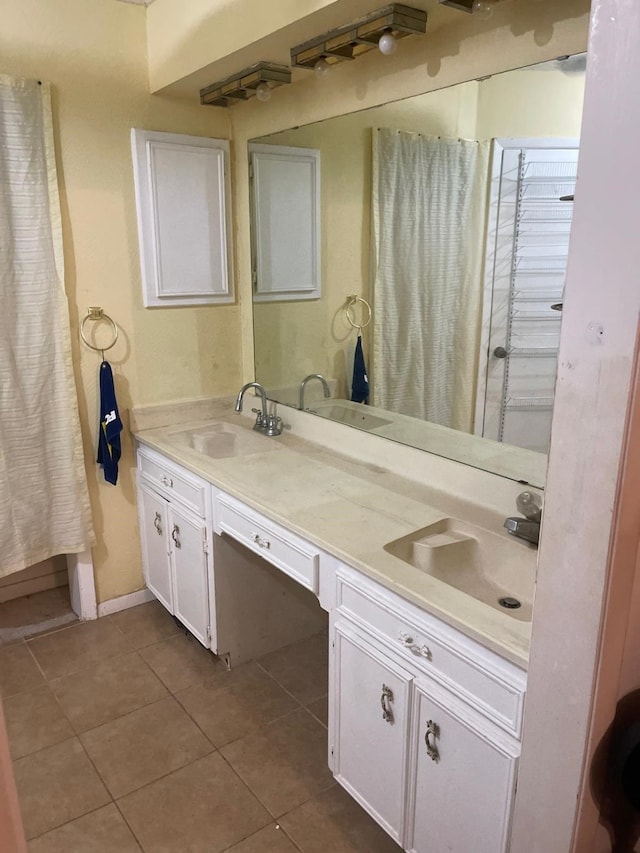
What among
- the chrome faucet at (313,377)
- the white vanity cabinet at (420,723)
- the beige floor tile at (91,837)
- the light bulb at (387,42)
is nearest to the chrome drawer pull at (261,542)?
the white vanity cabinet at (420,723)

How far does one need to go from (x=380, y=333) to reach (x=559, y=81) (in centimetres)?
100

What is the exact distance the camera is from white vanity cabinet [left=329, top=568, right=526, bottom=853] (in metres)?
1.31

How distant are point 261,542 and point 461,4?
1602mm

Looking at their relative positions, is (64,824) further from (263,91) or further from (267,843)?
(263,91)

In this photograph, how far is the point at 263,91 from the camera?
93.3 inches

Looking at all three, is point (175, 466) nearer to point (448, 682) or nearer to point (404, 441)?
point (404, 441)

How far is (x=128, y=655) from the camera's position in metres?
2.63

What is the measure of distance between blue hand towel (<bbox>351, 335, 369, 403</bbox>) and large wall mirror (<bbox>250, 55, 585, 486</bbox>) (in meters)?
0.01

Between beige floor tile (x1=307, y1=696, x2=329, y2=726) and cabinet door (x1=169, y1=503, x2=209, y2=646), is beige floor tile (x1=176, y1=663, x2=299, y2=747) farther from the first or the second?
cabinet door (x1=169, y1=503, x2=209, y2=646)

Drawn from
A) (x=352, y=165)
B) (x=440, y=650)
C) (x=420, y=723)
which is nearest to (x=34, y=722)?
(x=420, y=723)

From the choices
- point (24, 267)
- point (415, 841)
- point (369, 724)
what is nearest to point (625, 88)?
point (369, 724)

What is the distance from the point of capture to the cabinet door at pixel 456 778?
1.32m

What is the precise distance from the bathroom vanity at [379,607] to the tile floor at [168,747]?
0.18 m

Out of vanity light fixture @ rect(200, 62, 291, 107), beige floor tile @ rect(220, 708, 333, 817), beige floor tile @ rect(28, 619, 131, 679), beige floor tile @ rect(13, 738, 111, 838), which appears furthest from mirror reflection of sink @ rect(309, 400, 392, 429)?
beige floor tile @ rect(13, 738, 111, 838)
